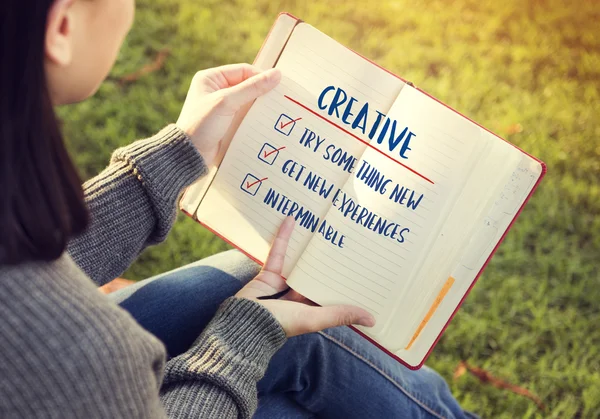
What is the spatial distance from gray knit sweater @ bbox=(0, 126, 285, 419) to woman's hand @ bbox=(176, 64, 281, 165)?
0.04m

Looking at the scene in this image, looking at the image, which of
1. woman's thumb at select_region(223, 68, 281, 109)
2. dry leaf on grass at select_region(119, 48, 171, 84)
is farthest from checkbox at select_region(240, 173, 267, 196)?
dry leaf on grass at select_region(119, 48, 171, 84)

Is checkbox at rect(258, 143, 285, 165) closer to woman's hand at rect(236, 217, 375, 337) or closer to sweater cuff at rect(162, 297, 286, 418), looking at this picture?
woman's hand at rect(236, 217, 375, 337)

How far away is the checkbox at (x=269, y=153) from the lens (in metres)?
0.99

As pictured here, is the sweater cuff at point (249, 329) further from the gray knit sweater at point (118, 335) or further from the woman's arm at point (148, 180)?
the woman's arm at point (148, 180)

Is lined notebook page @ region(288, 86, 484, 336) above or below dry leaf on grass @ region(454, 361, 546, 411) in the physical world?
above

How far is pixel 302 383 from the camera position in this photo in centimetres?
102

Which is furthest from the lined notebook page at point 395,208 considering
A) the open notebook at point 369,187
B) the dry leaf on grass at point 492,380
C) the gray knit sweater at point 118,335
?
the dry leaf on grass at point 492,380

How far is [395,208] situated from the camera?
938 mm

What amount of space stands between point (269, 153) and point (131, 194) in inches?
9.0

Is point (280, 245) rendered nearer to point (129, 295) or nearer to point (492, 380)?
point (129, 295)

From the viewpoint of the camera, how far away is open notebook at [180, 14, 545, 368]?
91cm

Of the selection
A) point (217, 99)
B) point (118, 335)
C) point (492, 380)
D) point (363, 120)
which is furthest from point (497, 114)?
point (118, 335)

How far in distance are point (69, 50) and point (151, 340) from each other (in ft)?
1.09

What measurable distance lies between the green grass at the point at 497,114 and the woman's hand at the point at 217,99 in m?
0.69
